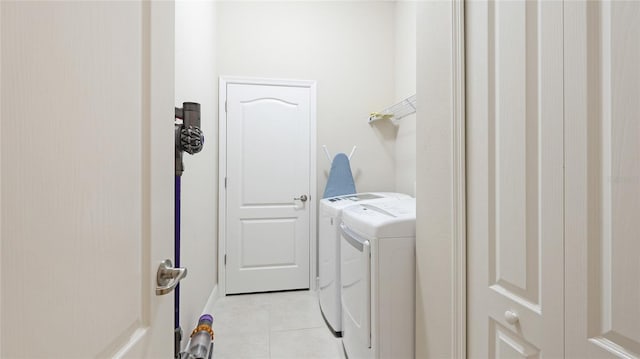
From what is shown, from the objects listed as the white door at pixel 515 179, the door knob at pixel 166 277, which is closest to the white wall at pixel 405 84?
the white door at pixel 515 179

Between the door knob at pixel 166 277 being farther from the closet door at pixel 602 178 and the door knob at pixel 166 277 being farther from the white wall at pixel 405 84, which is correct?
the white wall at pixel 405 84

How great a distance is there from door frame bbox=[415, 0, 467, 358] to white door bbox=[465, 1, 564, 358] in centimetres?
3

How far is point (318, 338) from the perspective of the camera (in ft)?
7.18

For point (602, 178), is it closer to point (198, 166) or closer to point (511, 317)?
point (511, 317)

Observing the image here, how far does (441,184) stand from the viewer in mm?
1209

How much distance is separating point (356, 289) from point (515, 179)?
106 centimetres

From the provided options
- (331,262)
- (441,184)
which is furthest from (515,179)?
(331,262)

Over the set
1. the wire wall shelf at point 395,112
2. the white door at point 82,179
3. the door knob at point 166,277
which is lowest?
the door knob at point 166,277

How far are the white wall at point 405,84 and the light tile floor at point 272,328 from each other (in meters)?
1.46

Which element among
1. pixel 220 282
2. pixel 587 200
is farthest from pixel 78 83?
pixel 220 282

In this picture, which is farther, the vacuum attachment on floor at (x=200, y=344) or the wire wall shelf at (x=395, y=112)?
the wire wall shelf at (x=395, y=112)

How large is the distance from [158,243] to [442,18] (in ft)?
4.15

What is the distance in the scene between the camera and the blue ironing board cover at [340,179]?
2982mm

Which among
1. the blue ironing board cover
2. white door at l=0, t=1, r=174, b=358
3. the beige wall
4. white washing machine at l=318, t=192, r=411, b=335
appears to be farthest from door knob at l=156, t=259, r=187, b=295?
the beige wall
